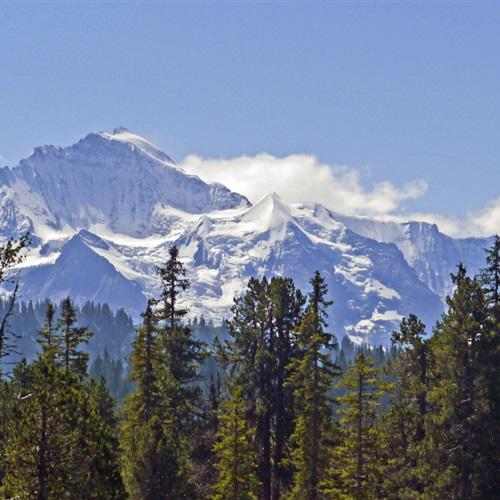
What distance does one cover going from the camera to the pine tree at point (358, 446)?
46.8 metres

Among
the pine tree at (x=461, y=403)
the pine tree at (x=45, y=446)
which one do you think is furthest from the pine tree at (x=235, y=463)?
the pine tree at (x=45, y=446)

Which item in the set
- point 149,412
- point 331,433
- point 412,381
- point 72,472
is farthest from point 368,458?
point 72,472

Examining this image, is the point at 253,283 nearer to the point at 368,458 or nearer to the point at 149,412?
the point at 149,412

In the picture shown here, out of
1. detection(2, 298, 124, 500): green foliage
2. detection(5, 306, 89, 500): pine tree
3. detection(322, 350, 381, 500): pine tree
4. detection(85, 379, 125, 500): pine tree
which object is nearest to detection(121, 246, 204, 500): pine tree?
detection(322, 350, 381, 500): pine tree

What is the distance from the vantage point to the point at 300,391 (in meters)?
51.4

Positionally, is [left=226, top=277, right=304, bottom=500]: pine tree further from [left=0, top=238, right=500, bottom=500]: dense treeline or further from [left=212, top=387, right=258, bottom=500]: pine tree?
[left=212, top=387, right=258, bottom=500]: pine tree

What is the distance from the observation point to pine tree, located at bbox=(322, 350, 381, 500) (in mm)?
46812

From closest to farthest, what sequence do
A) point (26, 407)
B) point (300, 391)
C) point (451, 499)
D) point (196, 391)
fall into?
1. point (26, 407)
2. point (451, 499)
3. point (300, 391)
4. point (196, 391)

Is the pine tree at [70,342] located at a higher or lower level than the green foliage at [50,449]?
higher

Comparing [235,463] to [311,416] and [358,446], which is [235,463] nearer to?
[311,416]

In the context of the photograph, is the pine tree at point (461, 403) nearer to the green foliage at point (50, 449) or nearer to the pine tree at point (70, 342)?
the pine tree at point (70, 342)

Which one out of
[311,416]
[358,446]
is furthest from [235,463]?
[358,446]

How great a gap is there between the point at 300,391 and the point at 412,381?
22.1 ft

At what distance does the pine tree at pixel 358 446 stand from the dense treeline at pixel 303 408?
0.08m
